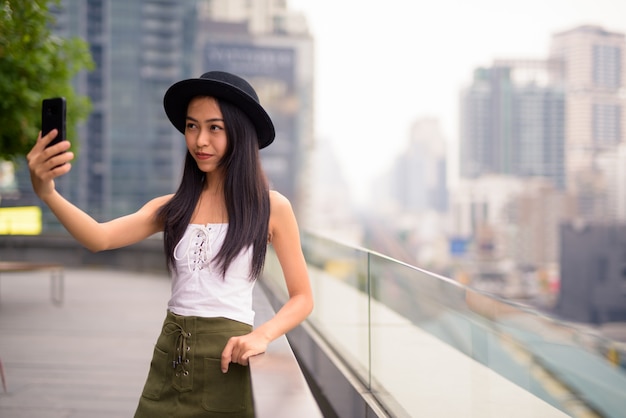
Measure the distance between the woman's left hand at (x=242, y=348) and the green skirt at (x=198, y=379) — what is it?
5 cm

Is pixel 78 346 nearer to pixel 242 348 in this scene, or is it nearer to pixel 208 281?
pixel 208 281

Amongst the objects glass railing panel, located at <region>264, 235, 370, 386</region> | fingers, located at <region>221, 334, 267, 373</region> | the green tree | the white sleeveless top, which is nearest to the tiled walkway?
glass railing panel, located at <region>264, 235, 370, 386</region>

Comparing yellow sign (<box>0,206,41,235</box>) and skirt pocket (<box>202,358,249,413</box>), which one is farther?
yellow sign (<box>0,206,41,235</box>)

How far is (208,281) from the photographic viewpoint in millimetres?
1893

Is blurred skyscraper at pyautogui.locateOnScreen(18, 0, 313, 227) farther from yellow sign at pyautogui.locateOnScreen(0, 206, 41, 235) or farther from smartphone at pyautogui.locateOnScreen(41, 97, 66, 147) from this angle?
smartphone at pyautogui.locateOnScreen(41, 97, 66, 147)

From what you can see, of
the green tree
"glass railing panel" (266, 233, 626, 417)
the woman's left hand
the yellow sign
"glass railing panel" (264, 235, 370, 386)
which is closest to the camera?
"glass railing panel" (266, 233, 626, 417)

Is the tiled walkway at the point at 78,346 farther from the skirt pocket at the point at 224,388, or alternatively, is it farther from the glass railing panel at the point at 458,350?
the skirt pocket at the point at 224,388

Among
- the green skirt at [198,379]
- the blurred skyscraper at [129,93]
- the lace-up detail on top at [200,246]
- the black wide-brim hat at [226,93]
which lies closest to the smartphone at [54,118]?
the black wide-brim hat at [226,93]

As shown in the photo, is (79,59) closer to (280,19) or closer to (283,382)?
(283,382)

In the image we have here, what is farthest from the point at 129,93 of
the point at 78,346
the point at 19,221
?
the point at 78,346

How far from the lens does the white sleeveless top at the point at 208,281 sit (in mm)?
1887

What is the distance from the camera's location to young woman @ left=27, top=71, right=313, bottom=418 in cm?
183

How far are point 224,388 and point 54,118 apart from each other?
0.76m

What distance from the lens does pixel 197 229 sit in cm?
197
